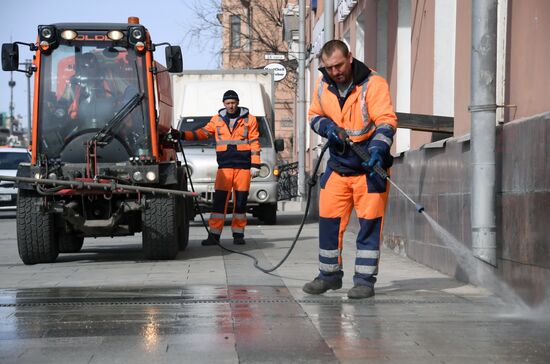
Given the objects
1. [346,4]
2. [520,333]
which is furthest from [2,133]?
[520,333]

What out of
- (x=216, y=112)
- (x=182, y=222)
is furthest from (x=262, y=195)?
(x=182, y=222)

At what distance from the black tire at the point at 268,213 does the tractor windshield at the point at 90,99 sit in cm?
789

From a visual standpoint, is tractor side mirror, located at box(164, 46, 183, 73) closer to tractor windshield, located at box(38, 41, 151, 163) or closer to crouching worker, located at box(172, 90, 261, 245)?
tractor windshield, located at box(38, 41, 151, 163)

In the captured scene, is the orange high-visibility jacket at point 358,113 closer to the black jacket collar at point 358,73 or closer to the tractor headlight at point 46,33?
the black jacket collar at point 358,73

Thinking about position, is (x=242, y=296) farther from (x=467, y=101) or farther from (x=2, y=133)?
(x=2, y=133)

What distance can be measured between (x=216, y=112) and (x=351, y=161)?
11.8 metres

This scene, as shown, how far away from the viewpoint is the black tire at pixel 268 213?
19.5 meters

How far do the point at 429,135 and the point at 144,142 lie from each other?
3249mm

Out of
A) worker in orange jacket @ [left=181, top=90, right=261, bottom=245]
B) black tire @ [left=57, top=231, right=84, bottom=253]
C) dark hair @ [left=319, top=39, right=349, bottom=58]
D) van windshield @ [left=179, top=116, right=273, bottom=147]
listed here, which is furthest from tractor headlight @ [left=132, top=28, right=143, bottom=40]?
van windshield @ [left=179, top=116, right=273, bottom=147]

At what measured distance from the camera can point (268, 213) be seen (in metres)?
19.6

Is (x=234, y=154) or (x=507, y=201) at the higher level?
(x=234, y=154)

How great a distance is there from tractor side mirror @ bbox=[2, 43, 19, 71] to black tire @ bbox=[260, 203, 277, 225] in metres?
8.90

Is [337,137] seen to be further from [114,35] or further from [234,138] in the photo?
[234,138]

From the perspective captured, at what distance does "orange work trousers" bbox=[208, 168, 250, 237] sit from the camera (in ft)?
45.4
